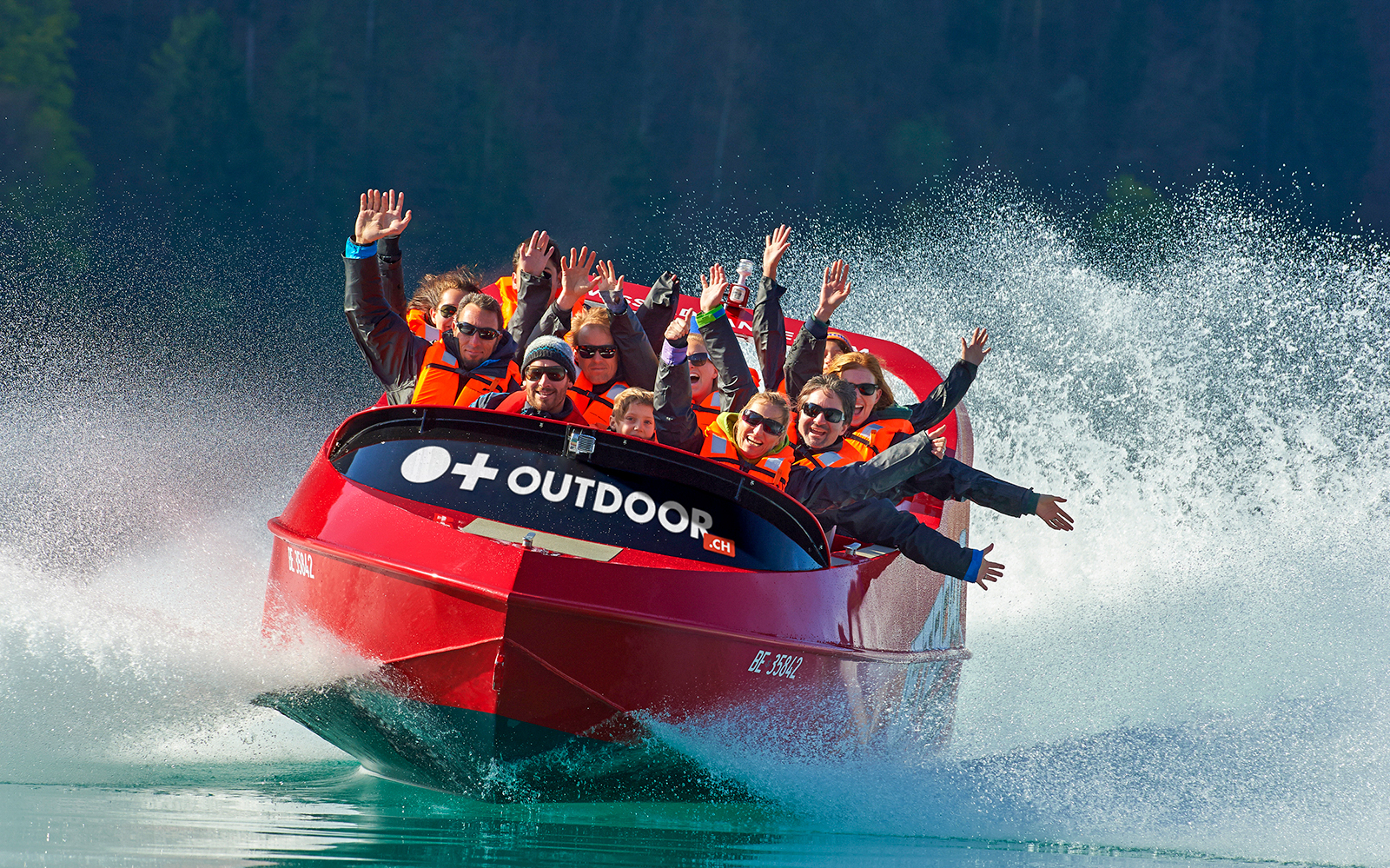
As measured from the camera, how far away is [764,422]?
4383 mm

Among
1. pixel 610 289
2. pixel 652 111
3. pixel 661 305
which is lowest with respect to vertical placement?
pixel 610 289

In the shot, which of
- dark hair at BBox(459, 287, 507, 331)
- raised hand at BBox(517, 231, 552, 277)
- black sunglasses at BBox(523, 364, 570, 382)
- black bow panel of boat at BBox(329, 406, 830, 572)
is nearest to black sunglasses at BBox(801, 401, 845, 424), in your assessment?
black bow panel of boat at BBox(329, 406, 830, 572)

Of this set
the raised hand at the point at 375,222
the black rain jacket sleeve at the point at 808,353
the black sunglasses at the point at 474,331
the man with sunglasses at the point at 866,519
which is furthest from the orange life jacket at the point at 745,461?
the raised hand at the point at 375,222

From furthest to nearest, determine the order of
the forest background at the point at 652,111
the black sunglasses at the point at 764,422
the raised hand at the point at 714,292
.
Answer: the forest background at the point at 652,111 → the raised hand at the point at 714,292 → the black sunglasses at the point at 764,422

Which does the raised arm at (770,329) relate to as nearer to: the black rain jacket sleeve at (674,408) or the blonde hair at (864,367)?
the blonde hair at (864,367)

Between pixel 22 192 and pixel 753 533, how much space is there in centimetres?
2195

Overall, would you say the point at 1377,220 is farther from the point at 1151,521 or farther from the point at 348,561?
the point at 348,561

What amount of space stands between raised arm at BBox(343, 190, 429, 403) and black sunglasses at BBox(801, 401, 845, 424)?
5.32ft

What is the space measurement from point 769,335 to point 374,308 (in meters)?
1.97

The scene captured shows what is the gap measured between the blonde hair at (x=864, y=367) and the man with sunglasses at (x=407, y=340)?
133 centimetres

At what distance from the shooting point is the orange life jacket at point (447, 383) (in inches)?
204

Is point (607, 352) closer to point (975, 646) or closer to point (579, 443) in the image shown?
point (579, 443)

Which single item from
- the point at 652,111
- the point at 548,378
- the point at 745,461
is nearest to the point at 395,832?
the point at 548,378

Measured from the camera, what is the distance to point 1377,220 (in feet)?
112
